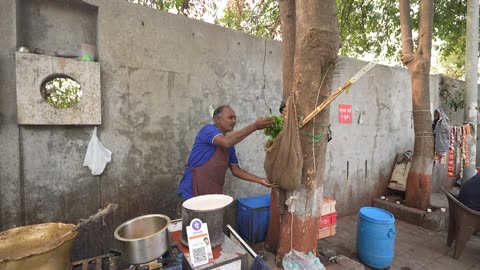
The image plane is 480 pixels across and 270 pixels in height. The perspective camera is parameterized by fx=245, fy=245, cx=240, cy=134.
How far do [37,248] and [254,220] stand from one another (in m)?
2.25

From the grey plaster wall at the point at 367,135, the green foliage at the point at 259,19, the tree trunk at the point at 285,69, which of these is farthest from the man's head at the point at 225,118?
the green foliage at the point at 259,19

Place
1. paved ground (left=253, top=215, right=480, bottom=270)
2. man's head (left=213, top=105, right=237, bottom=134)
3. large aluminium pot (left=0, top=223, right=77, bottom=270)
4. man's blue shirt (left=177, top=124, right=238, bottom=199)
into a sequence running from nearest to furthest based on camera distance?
large aluminium pot (left=0, top=223, right=77, bottom=270)
man's blue shirt (left=177, top=124, right=238, bottom=199)
man's head (left=213, top=105, right=237, bottom=134)
paved ground (left=253, top=215, right=480, bottom=270)

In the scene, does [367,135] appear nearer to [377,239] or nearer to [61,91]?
[377,239]

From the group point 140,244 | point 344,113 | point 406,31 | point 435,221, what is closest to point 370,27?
point 406,31

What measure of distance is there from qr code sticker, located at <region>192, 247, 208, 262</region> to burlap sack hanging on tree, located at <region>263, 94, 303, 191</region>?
93cm

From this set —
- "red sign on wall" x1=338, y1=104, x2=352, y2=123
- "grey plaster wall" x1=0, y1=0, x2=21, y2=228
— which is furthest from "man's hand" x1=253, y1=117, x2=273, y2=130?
"red sign on wall" x1=338, y1=104, x2=352, y2=123

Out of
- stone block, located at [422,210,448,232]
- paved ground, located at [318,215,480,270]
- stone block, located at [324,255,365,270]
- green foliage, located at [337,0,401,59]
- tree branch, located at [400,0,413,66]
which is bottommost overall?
paved ground, located at [318,215,480,270]

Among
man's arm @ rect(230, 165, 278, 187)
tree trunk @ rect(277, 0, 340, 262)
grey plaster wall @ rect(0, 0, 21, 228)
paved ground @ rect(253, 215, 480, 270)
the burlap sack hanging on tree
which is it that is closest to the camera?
the burlap sack hanging on tree

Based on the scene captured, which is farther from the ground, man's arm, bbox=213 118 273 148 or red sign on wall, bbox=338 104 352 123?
red sign on wall, bbox=338 104 352 123

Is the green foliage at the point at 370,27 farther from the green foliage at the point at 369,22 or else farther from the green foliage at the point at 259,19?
the green foliage at the point at 259,19

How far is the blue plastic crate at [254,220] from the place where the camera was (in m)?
3.27

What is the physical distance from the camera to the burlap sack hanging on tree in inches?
87.0

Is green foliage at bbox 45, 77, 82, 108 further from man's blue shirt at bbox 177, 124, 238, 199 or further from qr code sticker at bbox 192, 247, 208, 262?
qr code sticker at bbox 192, 247, 208, 262

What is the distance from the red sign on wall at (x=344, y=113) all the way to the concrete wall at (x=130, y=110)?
1.55 m
